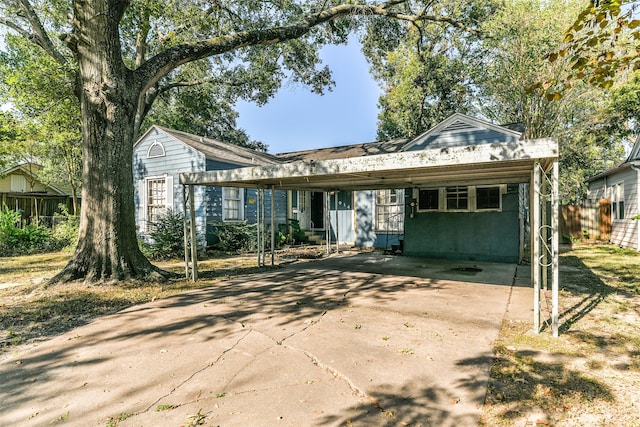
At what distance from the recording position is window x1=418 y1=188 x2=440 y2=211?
34.9 feet

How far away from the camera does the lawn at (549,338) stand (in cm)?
245

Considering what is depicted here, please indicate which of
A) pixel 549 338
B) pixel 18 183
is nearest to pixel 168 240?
pixel 549 338

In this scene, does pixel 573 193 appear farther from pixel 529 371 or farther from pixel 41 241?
pixel 41 241

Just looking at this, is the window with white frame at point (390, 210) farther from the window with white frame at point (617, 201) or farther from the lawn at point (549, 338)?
the window with white frame at point (617, 201)

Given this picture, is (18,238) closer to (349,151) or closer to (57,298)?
(57,298)

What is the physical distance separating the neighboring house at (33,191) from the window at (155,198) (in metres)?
14.5

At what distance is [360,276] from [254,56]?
35.4 feet

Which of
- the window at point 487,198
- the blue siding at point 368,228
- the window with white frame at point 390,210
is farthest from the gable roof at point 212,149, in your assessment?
the window at point 487,198

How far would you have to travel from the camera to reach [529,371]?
3.02m

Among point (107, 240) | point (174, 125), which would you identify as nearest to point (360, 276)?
point (107, 240)

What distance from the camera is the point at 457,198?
10.4 m

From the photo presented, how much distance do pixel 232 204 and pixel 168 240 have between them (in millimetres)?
2722

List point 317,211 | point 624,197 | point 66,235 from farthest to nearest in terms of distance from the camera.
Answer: point 317,211 < point 66,235 < point 624,197

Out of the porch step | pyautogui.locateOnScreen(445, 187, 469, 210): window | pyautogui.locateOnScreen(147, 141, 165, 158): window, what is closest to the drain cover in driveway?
pyautogui.locateOnScreen(445, 187, 469, 210): window
